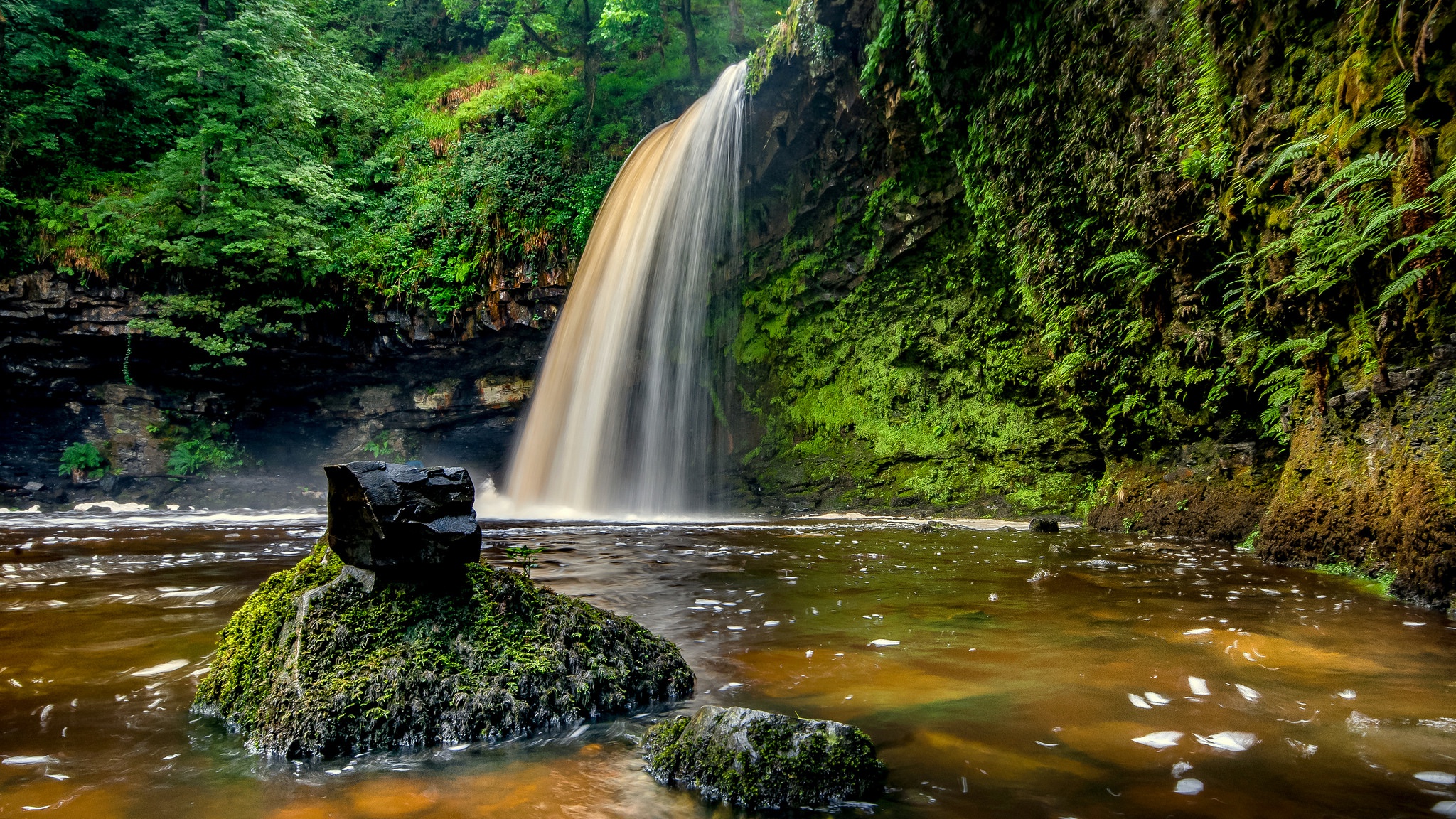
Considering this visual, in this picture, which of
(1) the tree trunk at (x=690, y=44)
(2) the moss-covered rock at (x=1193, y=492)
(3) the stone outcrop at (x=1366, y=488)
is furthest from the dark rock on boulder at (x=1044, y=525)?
(1) the tree trunk at (x=690, y=44)

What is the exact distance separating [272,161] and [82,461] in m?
7.86

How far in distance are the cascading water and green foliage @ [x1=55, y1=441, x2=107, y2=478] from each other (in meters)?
9.71

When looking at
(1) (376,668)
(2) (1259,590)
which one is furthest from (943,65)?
(1) (376,668)

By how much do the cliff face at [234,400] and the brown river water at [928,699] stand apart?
41.6 ft

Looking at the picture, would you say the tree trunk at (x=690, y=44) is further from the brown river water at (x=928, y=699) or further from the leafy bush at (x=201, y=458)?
the brown river water at (x=928, y=699)

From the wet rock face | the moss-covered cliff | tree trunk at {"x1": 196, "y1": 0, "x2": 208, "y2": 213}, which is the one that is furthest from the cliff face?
the wet rock face

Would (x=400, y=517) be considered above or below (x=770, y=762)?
above

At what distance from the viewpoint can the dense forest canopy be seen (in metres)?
15.8

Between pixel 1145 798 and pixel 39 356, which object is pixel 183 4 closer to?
pixel 39 356

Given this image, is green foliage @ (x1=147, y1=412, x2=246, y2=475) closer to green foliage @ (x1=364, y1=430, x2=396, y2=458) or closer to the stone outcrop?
green foliage @ (x1=364, y1=430, x2=396, y2=458)

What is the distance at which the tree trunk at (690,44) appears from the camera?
754 inches

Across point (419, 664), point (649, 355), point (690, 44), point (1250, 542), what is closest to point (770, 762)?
point (419, 664)

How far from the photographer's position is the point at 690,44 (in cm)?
1966

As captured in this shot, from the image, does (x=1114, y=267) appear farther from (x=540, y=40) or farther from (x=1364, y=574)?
(x=540, y=40)
